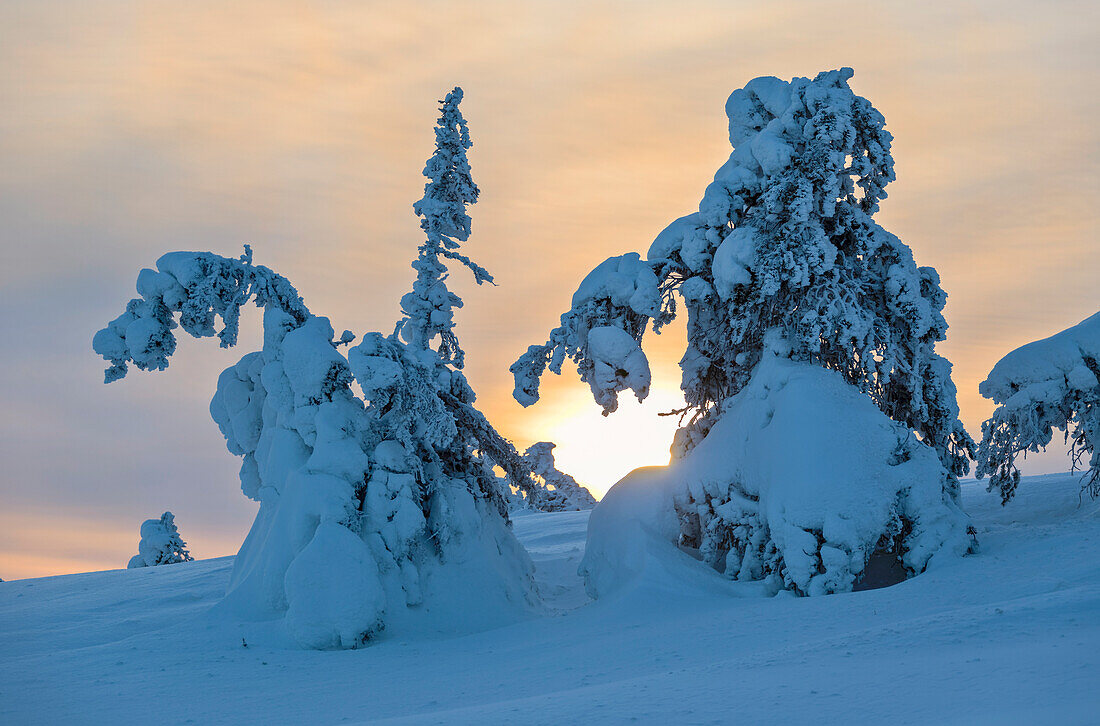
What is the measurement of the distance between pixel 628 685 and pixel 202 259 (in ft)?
32.5

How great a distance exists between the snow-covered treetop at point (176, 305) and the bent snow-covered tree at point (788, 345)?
15.7 feet

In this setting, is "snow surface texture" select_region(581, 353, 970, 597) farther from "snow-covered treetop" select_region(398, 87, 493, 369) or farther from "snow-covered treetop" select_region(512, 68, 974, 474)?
"snow-covered treetop" select_region(398, 87, 493, 369)

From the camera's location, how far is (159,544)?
2611 cm

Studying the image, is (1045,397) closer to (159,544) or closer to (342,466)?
(342,466)

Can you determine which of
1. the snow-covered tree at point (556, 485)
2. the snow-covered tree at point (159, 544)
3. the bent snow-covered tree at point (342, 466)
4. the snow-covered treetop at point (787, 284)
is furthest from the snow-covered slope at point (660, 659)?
the snow-covered tree at point (556, 485)

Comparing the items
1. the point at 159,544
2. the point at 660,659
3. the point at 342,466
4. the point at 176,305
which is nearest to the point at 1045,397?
the point at 660,659

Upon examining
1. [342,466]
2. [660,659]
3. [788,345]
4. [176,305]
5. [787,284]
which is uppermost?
[176,305]

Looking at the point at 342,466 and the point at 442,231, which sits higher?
the point at 442,231

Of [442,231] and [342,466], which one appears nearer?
[342,466]

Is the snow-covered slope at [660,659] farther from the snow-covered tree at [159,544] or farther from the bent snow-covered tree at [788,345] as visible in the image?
the snow-covered tree at [159,544]

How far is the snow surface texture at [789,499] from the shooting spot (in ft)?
37.1

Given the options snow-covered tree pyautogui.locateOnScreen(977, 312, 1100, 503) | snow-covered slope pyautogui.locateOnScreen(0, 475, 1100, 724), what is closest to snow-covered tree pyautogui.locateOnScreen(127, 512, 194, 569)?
snow-covered slope pyautogui.locateOnScreen(0, 475, 1100, 724)

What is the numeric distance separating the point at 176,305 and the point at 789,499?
977cm

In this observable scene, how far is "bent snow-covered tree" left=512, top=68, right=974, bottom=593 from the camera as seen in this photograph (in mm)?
11750
